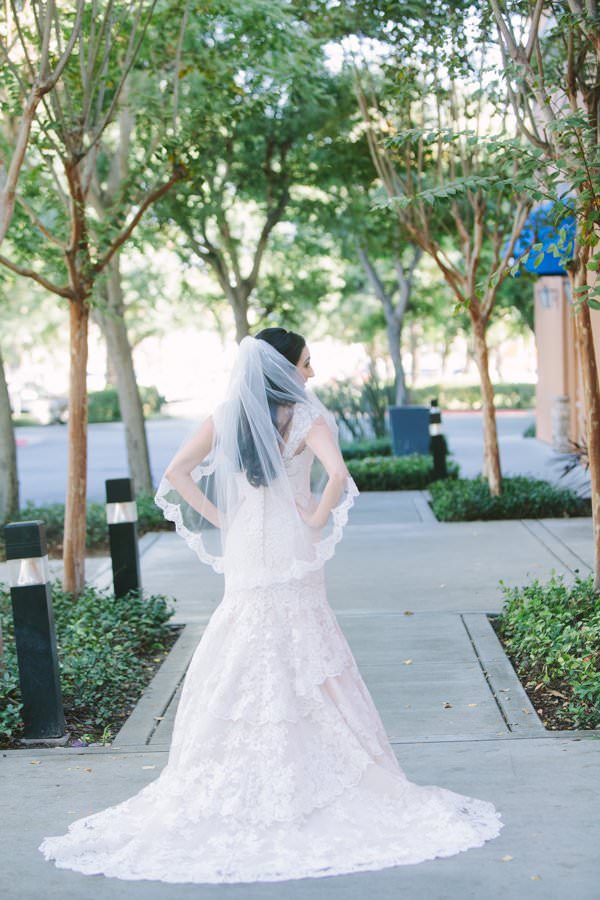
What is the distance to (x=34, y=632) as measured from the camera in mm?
6062

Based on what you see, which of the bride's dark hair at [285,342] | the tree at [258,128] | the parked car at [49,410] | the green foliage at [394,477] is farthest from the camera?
the parked car at [49,410]

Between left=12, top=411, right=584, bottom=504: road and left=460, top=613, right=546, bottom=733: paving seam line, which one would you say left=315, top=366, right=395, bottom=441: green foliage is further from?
left=460, top=613, right=546, bottom=733: paving seam line

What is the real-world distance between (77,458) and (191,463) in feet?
13.7

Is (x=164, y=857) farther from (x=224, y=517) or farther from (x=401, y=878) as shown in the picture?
(x=224, y=517)

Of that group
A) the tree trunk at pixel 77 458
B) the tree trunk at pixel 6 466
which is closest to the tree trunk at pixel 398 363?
the tree trunk at pixel 6 466

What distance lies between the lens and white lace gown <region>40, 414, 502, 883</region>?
436 centimetres

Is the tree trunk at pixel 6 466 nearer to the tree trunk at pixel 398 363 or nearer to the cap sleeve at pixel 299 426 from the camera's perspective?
the cap sleeve at pixel 299 426

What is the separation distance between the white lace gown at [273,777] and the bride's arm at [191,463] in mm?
241

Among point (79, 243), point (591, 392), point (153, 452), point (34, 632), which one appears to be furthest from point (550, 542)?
point (153, 452)

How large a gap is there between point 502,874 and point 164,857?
1155 millimetres

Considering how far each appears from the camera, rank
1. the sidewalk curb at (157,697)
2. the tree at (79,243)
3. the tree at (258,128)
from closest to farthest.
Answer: the sidewalk curb at (157,697) < the tree at (79,243) < the tree at (258,128)

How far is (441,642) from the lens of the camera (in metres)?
7.95

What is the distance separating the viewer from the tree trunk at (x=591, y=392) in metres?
7.63

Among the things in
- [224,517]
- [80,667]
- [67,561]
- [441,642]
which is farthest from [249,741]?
[67,561]
